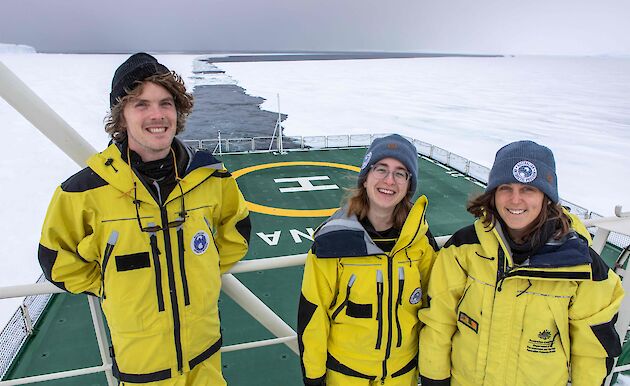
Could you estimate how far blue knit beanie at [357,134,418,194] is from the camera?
1844mm

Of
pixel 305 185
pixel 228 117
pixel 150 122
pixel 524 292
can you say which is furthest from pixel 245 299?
pixel 228 117

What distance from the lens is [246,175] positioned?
10.0 meters

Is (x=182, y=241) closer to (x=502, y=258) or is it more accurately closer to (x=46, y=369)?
(x=502, y=258)

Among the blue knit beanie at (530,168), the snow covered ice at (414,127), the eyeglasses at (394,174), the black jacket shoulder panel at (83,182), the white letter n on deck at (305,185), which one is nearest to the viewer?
the black jacket shoulder panel at (83,182)

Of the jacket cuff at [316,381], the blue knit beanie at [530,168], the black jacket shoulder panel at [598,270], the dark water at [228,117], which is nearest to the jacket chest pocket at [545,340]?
the black jacket shoulder panel at [598,270]

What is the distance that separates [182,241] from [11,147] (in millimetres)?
22534

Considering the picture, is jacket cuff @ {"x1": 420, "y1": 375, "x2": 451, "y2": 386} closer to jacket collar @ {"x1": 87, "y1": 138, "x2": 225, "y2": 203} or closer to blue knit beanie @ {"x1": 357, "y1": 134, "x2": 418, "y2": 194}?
blue knit beanie @ {"x1": 357, "y1": 134, "x2": 418, "y2": 194}

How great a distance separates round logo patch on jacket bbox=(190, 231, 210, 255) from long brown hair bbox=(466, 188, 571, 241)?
Answer: 1089mm

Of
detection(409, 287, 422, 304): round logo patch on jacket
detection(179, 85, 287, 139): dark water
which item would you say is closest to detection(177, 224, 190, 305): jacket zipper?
detection(409, 287, 422, 304): round logo patch on jacket

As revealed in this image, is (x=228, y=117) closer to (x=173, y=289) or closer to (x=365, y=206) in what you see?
(x=365, y=206)

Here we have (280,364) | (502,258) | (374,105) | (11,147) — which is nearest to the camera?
(502,258)

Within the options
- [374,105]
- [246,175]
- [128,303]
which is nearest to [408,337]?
[128,303]

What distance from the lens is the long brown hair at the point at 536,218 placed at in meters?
1.68

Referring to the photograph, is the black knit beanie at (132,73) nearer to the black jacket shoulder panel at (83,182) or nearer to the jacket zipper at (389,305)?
the black jacket shoulder panel at (83,182)
